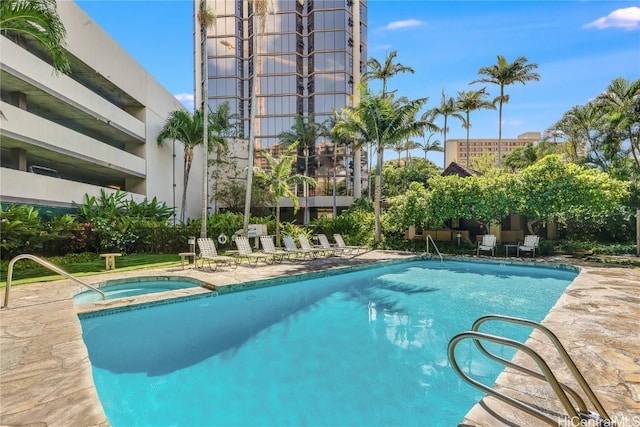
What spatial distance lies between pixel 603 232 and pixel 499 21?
42.5ft

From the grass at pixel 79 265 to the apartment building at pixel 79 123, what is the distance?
2.64 meters

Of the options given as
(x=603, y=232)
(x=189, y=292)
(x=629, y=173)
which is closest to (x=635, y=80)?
(x=629, y=173)

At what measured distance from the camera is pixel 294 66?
137 ft

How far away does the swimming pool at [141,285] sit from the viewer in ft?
33.1

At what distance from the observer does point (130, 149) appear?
22203mm

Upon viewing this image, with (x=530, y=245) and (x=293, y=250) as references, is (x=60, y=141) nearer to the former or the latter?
(x=293, y=250)

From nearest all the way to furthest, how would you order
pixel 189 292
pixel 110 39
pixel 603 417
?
pixel 603 417
pixel 189 292
pixel 110 39

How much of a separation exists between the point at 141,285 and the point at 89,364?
692cm

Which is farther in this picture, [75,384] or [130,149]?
[130,149]

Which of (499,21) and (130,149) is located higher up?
(499,21)

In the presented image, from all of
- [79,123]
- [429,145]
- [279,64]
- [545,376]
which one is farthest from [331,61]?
[545,376]

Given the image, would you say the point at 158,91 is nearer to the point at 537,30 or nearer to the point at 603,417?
the point at 537,30

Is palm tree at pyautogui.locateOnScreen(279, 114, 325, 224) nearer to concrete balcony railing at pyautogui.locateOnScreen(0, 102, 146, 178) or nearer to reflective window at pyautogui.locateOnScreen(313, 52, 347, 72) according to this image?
reflective window at pyautogui.locateOnScreen(313, 52, 347, 72)

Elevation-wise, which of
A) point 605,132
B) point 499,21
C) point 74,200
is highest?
point 499,21
